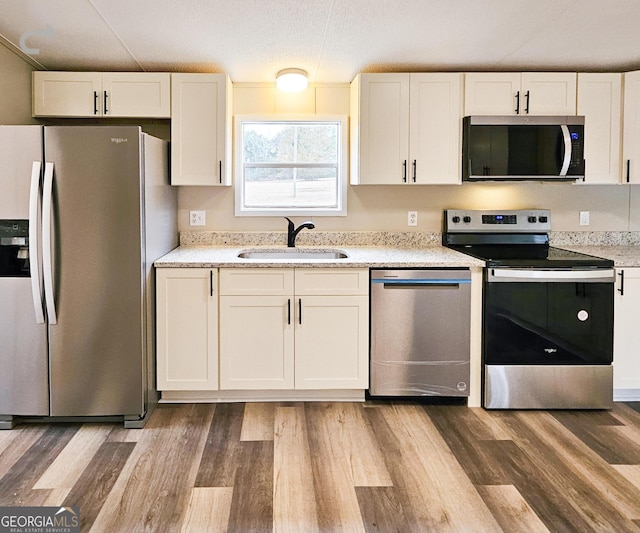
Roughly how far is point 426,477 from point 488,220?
2031mm

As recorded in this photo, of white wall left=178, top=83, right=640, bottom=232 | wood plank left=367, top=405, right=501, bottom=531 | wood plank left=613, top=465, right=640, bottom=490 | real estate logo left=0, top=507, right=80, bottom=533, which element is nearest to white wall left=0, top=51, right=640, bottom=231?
white wall left=178, top=83, right=640, bottom=232

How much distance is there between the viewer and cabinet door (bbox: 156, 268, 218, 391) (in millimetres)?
3166

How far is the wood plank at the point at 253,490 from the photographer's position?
206 cm

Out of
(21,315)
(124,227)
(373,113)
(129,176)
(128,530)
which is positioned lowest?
(128,530)

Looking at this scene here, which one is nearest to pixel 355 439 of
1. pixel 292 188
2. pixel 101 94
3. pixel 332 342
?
pixel 332 342

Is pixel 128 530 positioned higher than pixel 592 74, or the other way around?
pixel 592 74

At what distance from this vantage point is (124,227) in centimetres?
286

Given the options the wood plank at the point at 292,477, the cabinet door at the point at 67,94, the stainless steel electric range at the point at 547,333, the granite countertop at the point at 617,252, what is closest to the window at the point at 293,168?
the cabinet door at the point at 67,94

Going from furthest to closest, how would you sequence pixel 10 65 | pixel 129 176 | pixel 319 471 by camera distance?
pixel 10 65
pixel 129 176
pixel 319 471

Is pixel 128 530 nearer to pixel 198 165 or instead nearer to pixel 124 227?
pixel 124 227

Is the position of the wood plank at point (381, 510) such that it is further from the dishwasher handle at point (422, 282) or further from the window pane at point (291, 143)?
the window pane at point (291, 143)

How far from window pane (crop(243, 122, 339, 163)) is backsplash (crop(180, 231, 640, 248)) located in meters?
0.53

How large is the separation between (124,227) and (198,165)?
848 millimetres

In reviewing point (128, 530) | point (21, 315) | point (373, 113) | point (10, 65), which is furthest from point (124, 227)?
point (373, 113)
